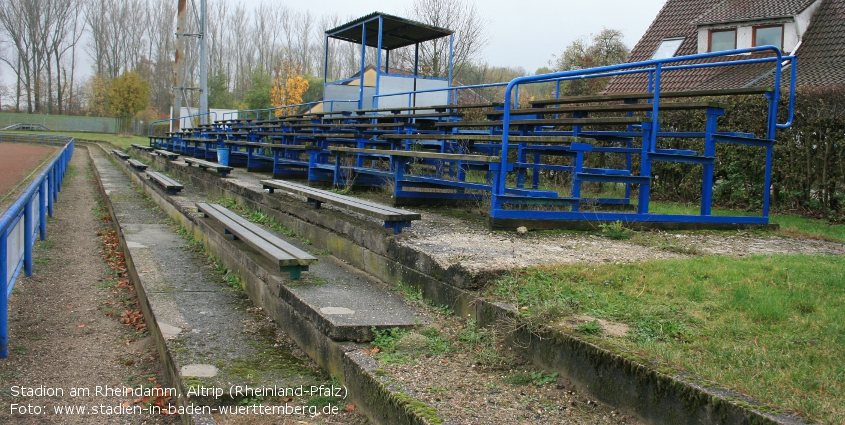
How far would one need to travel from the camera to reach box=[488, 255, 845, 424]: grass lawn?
2.36 m

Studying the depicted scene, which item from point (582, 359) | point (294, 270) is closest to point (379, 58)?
point (294, 270)

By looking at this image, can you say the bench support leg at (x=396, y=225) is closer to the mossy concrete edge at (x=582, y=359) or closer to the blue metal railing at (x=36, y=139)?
the mossy concrete edge at (x=582, y=359)

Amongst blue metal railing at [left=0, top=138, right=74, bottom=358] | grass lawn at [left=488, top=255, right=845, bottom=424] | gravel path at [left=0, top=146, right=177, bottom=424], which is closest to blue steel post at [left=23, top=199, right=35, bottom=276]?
blue metal railing at [left=0, top=138, right=74, bottom=358]

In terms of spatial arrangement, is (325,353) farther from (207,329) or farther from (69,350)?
(69,350)

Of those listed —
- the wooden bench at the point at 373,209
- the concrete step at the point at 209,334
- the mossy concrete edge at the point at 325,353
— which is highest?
the wooden bench at the point at 373,209

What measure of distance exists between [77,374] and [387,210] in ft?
7.98

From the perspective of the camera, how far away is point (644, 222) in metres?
5.70

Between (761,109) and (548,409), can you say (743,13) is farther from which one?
(548,409)

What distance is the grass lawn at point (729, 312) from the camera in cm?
236

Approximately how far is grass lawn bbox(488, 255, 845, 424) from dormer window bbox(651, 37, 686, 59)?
1745 cm

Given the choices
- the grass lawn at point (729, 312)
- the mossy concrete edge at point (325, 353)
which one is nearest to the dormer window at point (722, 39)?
the grass lawn at point (729, 312)

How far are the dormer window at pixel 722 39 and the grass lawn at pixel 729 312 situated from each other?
1674 centimetres

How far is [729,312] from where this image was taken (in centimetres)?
317

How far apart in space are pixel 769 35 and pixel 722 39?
1.22 metres
